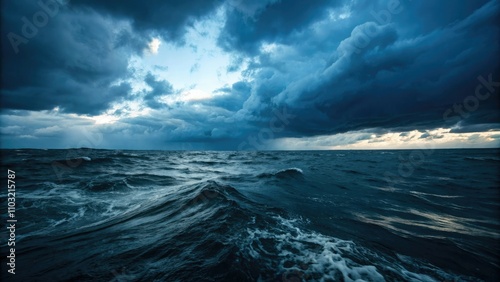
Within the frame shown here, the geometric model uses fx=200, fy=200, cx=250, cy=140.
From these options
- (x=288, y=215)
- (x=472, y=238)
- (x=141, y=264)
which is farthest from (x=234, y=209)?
(x=472, y=238)

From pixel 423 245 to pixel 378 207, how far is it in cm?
395

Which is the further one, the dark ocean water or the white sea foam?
the dark ocean water

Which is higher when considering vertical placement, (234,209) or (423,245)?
(234,209)

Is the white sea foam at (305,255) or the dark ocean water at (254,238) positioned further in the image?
the dark ocean water at (254,238)

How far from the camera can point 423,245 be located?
228 inches

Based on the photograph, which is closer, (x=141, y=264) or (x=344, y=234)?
(x=141, y=264)

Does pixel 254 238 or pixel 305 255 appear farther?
pixel 254 238

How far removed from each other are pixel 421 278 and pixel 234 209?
549cm

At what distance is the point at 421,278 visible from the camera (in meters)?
4.21

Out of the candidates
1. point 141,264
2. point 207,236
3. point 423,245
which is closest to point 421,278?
point 423,245

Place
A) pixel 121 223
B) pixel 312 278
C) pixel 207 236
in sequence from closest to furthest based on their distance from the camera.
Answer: pixel 312 278, pixel 207 236, pixel 121 223

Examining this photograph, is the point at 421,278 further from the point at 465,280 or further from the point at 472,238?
the point at 472,238

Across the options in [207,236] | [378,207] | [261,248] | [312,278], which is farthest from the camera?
[378,207]

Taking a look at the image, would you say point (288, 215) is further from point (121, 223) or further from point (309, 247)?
point (121, 223)
